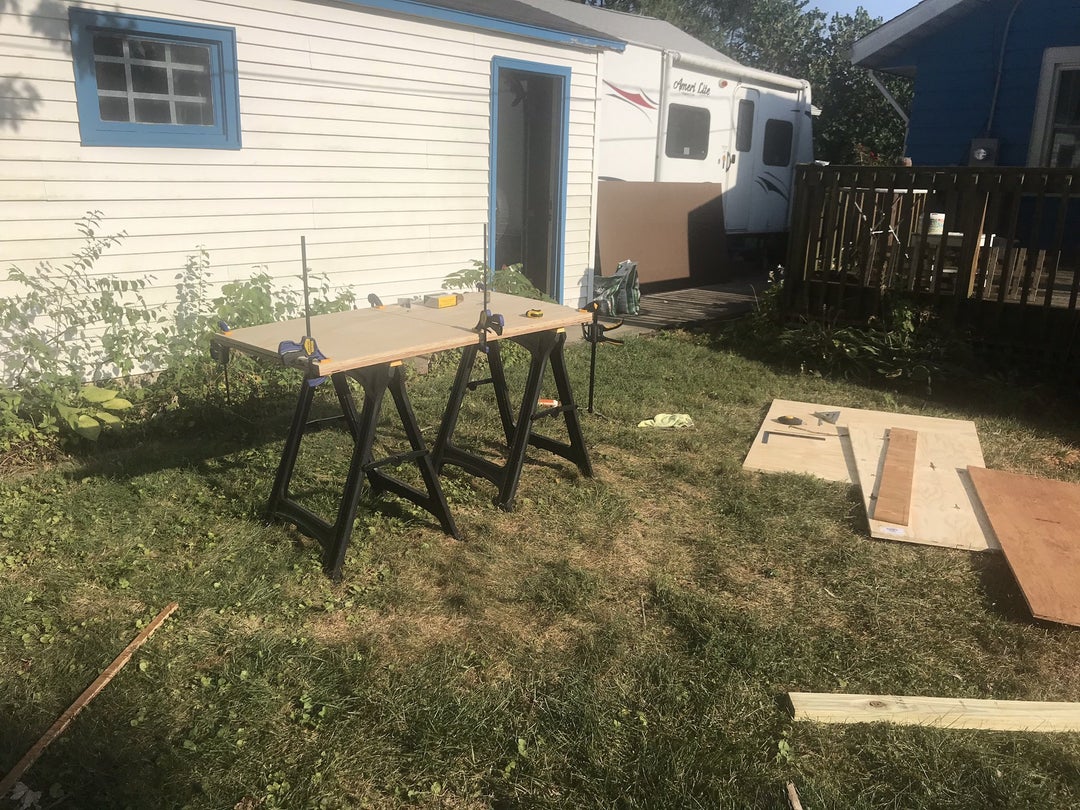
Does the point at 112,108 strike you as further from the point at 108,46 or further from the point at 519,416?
the point at 519,416

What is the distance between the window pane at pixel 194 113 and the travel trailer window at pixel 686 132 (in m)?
6.74

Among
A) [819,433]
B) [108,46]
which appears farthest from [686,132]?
[108,46]

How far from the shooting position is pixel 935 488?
14.8 ft

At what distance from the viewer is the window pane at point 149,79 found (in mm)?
5398

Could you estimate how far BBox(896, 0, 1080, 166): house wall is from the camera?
28.6ft

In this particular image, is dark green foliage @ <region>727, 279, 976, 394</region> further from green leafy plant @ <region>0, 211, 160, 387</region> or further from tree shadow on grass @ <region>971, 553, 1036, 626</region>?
green leafy plant @ <region>0, 211, 160, 387</region>

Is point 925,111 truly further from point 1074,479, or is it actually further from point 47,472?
point 47,472

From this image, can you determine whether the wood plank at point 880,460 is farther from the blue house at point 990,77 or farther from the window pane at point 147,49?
the blue house at point 990,77

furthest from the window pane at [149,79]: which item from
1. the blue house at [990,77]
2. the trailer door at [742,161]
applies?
the trailer door at [742,161]

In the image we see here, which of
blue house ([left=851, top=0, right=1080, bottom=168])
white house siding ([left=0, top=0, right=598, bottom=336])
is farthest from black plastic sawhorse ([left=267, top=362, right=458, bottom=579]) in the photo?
blue house ([left=851, top=0, right=1080, bottom=168])

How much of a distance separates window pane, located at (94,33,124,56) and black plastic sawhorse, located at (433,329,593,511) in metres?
3.27

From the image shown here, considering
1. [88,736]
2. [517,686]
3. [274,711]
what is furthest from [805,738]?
[88,736]

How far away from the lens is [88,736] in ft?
8.16

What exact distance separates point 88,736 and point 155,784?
331mm
